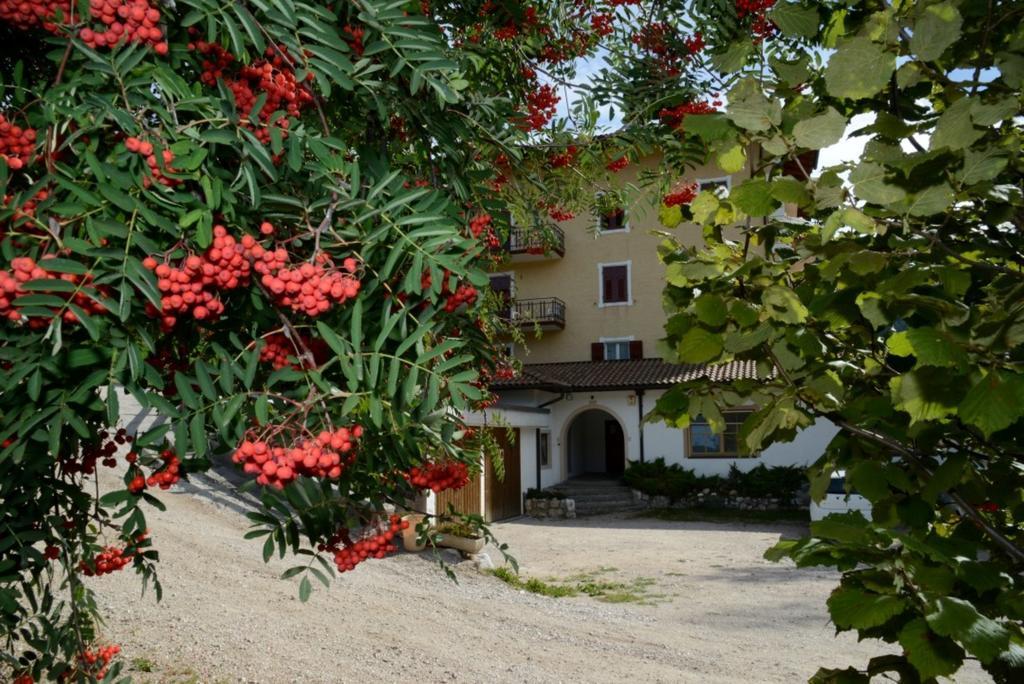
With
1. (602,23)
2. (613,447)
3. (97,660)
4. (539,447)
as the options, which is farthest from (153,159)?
(613,447)

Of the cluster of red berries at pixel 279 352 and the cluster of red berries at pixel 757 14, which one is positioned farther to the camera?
the cluster of red berries at pixel 757 14

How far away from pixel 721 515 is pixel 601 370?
6.79 meters

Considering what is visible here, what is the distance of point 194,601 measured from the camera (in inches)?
329

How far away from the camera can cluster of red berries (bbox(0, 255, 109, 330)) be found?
177 centimetres

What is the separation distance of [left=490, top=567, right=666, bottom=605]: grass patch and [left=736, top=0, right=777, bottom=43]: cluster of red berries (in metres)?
7.73

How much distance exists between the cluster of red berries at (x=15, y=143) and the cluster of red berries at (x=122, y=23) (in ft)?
0.96

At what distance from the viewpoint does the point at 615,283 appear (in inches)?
1089

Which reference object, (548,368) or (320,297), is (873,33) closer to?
(320,297)

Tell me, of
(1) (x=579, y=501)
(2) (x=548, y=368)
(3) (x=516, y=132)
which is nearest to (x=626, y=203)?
(3) (x=516, y=132)

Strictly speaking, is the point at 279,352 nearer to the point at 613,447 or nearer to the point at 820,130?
the point at 820,130

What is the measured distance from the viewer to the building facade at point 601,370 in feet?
75.0

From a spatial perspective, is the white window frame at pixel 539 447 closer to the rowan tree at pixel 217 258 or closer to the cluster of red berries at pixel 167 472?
the rowan tree at pixel 217 258

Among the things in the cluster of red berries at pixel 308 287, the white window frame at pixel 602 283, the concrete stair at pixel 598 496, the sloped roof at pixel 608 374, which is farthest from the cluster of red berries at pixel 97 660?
the white window frame at pixel 602 283

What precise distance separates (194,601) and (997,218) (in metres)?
8.53
